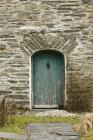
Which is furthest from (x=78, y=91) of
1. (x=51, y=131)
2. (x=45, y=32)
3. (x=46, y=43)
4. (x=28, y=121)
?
(x=51, y=131)

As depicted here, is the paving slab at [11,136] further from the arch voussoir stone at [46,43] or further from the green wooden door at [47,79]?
the green wooden door at [47,79]

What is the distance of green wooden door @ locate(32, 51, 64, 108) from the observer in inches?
643

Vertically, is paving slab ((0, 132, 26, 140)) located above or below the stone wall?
below

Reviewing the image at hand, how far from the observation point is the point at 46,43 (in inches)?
623

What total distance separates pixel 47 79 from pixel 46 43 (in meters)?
1.26

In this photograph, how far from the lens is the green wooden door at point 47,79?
16328 mm

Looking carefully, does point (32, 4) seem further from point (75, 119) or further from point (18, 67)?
point (75, 119)

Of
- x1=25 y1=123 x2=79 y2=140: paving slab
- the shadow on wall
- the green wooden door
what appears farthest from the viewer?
the green wooden door

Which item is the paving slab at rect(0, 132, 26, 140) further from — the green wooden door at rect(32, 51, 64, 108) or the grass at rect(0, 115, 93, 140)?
the green wooden door at rect(32, 51, 64, 108)

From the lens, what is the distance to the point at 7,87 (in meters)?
15.9

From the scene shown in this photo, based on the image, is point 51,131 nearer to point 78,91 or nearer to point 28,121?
point 28,121

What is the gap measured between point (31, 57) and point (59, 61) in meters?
0.93

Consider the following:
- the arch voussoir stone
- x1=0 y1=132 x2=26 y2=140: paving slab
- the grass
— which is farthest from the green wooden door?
x1=0 y1=132 x2=26 y2=140: paving slab

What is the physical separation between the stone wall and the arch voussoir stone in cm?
10
